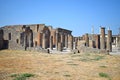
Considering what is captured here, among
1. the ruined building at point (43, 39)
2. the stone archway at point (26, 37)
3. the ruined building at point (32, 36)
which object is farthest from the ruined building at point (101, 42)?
the stone archway at point (26, 37)

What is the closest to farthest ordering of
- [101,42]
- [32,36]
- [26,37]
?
1. [101,42]
2. [26,37]
3. [32,36]

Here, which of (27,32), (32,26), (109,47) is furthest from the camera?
(32,26)

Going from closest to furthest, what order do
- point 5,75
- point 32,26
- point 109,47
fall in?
point 5,75
point 109,47
point 32,26

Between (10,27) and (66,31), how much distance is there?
16.7 meters

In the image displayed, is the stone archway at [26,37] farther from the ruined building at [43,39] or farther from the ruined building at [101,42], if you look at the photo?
the ruined building at [101,42]

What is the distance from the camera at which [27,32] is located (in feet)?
126

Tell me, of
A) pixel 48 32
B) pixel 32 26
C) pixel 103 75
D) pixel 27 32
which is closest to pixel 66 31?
pixel 48 32

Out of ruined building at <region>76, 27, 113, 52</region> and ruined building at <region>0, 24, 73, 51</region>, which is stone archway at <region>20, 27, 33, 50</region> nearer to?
ruined building at <region>0, 24, 73, 51</region>

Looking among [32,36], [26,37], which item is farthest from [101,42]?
[26,37]

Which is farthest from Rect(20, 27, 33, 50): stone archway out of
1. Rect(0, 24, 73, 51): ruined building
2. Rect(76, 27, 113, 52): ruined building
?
Rect(76, 27, 113, 52): ruined building

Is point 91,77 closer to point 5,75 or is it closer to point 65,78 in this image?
point 65,78

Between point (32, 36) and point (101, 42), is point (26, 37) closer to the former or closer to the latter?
point (32, 36)

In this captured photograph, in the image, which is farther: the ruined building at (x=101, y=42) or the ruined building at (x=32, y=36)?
the ruined building at (x=32, y=36)

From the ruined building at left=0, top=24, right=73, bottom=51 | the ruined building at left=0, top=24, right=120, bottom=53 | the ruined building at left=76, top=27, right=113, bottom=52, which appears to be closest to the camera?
the ruined building at left=0, top=24, right=120, bottom=53
